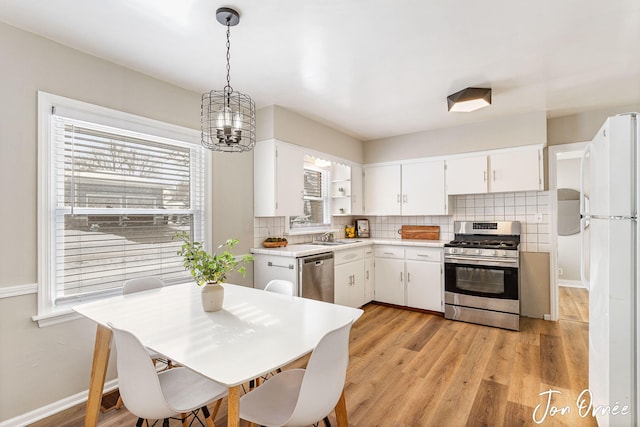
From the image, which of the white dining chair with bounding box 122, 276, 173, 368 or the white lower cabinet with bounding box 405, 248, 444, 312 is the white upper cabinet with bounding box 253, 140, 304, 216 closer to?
the white dining chair with bounding box 122, 276, 173, 368

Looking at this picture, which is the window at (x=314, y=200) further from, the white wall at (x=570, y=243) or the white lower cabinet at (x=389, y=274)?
the white wall at (x=570, y=243)

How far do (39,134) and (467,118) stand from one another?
4094mm

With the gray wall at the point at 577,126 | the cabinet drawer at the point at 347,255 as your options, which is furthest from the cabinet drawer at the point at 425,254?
the gray wall at the point at 577,126

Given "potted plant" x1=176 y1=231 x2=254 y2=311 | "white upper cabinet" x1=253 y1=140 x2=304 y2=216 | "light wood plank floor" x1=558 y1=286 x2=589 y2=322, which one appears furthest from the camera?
"light wood plank floor" x1=558 y1=286 x2=589 y2=322

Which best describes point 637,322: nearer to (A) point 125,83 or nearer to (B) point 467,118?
(B) point 467,118

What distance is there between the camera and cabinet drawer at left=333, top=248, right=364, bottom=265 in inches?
148

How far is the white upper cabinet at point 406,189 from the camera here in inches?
168

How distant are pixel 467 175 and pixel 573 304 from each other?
237 centimetres

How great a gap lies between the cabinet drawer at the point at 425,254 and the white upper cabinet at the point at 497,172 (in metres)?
0.81

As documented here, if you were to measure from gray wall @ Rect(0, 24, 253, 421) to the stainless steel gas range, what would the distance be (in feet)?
11.8

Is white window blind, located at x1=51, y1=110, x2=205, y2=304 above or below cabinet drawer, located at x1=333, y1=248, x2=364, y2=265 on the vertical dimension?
above

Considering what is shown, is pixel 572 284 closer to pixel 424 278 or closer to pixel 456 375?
pixel 424 278

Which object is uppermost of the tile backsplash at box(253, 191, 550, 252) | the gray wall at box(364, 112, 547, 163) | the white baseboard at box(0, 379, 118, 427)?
the gray wall at box(364, 112, 547, 163)

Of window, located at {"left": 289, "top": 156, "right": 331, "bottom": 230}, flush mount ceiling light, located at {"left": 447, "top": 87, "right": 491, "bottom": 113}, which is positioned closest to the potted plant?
window, located at {"left": 289, "top": 156, "right": 331, "bottom": 230}
